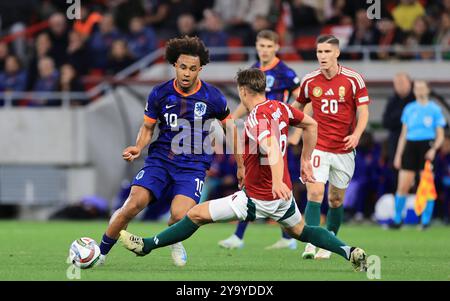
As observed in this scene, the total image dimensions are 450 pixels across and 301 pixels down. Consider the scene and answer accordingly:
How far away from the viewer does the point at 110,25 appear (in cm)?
2259

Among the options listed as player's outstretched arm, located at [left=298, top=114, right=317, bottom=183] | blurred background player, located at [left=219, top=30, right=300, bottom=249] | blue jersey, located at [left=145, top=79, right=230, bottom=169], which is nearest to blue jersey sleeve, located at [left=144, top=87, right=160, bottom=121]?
blue jersey, located at [left=145, top=79, right=230, bottom=169]

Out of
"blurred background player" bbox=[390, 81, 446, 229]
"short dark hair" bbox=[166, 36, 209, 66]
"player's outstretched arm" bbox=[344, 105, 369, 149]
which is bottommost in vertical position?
"blurred background player" bbox=[390, 81, 446, 229]

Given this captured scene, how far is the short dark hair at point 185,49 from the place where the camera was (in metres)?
10.6

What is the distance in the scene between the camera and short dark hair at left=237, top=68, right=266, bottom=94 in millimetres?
9750

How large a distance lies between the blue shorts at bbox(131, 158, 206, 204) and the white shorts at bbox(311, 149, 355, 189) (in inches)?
69.9

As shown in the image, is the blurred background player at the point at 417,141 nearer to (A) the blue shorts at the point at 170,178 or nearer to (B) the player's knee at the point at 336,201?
(B) the player's knee at the point at 336,201

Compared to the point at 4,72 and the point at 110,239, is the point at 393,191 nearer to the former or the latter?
the point at 4,72

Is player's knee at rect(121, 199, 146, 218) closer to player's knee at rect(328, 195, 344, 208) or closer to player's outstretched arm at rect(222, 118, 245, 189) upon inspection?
player's outstretched arm at rect(222, 118, 245, 189)

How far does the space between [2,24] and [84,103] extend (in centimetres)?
392

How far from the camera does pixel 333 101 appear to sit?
1207cm

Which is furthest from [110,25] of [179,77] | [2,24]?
[179,77]

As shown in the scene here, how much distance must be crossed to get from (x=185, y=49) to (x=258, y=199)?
168 centimetres

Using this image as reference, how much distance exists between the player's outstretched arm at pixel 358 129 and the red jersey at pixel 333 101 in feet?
0.41

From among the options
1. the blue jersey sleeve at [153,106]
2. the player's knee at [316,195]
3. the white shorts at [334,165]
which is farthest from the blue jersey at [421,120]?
the blue jersey sleeve at [153,106]
